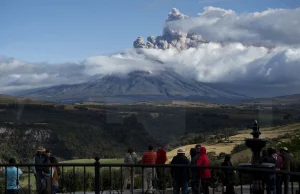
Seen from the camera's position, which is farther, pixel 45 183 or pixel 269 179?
pixel 45 183

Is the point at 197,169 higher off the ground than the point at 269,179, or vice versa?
the point at 269,179

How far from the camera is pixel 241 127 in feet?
295

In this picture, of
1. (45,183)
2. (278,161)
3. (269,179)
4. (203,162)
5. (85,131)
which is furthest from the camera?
(85,131)

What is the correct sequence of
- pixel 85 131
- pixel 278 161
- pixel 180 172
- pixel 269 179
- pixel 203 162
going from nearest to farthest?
pixel 269 179 → pixel 180 172 → pixel 203 162 → pixel 278 161 → pixel 85 131

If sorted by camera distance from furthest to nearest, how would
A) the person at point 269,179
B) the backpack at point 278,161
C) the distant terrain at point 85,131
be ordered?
the distant terrain at point 85,131 → the backpack at point 278,161 → the person at point 269,179

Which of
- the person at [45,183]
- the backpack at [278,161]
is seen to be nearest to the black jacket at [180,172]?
the backpack at [278,161]

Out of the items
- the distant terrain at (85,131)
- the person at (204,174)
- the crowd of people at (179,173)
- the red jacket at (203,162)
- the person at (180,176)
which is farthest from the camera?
the distant terrain at (85,131)

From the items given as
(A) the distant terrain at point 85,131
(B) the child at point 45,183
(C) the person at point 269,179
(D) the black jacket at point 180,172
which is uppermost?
(C) the person at point 269,179

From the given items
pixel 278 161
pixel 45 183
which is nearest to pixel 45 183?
pixel 45 183

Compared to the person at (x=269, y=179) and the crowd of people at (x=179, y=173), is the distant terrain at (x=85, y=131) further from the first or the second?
the person at (x=269, y=179)

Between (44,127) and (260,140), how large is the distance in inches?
2385

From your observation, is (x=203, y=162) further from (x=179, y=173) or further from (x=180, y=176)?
(x=179, y=173)

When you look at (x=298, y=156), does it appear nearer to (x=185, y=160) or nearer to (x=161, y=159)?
(x=161, y=159)

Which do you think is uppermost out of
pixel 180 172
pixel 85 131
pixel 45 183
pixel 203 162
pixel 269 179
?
pixel 269 179
